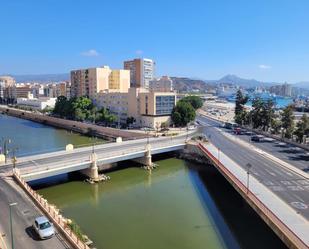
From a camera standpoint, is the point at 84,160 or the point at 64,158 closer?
the point at 84,160

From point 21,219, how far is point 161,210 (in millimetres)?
13895

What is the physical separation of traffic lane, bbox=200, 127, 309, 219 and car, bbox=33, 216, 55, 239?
1996 cm

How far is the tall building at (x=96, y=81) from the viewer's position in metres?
109

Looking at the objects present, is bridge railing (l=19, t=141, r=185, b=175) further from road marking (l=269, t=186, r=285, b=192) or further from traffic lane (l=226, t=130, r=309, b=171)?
road marking (l=269, t=186, r=285, b=192)

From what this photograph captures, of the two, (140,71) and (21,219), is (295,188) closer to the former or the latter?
(21,219)

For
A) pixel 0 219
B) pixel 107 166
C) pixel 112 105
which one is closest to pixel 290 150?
pixel 107 166

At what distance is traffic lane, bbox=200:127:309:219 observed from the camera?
28278 mm

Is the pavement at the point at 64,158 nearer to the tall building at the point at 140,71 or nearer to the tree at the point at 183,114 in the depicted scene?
the tree at the point at 183,114

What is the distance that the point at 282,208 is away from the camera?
85.0 ft

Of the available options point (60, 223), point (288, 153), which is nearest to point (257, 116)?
point (288, 153)

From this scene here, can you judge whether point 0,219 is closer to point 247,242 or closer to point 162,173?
point 247,242

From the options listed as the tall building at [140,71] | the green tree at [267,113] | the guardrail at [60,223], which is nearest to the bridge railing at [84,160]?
the guardrail at [60,223]

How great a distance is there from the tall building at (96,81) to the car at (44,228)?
288 ft

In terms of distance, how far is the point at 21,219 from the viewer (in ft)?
78.0
